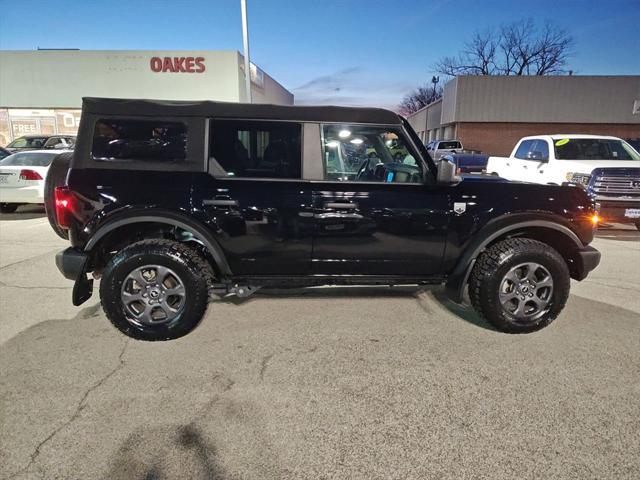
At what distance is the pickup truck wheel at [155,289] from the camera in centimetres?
316

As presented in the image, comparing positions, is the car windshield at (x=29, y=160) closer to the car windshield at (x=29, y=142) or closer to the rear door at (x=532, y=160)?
the car windshield at (x=29, y=142)

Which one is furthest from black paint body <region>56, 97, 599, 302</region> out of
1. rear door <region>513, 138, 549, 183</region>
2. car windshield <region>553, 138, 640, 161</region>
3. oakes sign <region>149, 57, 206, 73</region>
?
oakes sign <region>149, 57, 206, 73</region>

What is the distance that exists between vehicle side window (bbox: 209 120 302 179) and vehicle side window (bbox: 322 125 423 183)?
10.7 inches

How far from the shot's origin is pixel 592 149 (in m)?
9.03

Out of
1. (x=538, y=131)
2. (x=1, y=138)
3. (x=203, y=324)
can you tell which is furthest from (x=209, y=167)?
(x=538, y=131)

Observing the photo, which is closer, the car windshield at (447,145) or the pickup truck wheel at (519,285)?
the pickup truck wheel at (519,285)

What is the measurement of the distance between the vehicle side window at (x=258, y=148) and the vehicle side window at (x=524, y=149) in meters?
8.76

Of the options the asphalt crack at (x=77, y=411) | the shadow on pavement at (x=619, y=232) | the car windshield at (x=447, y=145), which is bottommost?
the asphalt crack at (x=77, y=411)

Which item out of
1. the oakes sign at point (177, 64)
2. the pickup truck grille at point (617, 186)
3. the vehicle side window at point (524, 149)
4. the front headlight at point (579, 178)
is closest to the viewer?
the pickup truck grille at point (617, 186)

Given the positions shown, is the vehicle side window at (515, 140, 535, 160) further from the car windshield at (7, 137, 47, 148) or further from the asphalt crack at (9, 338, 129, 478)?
the car windshield at (7, 137, 47, 148)

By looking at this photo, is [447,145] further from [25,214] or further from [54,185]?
[54,185]

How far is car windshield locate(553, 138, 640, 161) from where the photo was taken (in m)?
8.95

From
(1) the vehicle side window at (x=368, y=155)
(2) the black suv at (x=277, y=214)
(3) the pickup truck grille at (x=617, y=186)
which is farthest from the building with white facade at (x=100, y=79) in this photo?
(1) the vehicle side window at (x=368, y=155)

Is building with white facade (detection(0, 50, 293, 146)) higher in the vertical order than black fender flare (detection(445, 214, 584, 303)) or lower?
higher
